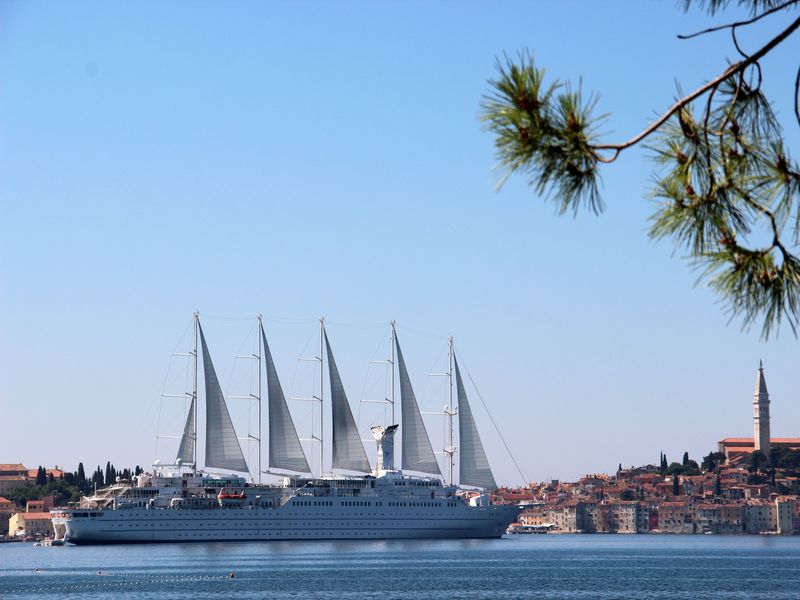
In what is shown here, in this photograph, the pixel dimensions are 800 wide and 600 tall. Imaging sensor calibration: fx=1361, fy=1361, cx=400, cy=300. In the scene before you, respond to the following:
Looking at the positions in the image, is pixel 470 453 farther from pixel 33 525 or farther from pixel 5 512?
pixel 5 512

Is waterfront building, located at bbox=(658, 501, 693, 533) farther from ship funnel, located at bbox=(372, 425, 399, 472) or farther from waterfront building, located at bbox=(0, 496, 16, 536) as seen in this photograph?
ship funnel, located at bbox=(372, 425, 399, 472)

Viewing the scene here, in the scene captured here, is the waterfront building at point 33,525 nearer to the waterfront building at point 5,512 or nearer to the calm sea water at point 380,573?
the waterfront building at point 5,512

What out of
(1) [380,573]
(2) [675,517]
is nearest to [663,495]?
(2) [675,517]

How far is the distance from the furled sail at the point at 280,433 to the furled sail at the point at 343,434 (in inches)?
80.3

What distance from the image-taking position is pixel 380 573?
50.2 m

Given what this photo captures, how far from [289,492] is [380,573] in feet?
85.5

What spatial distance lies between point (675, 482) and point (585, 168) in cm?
14091

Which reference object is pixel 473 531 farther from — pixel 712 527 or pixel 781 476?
pixel 781 476

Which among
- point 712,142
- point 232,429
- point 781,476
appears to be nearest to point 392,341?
point 232,429

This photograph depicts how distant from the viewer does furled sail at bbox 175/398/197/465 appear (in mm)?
76000

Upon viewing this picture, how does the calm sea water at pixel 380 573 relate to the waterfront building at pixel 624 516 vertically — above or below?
below

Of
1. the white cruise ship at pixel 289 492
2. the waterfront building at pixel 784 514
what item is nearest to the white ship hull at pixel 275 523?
the white cruise ship at pixel 289 492

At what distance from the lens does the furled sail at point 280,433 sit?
237ft

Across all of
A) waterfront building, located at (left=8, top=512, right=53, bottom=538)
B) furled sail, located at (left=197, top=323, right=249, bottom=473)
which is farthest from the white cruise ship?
waterfront building, located at (left=8, top=512, right=53, bottom=538)
